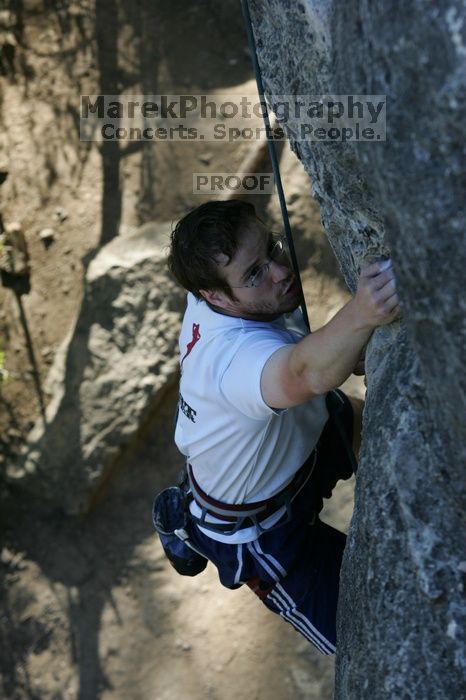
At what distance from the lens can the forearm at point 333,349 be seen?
158 centimetres

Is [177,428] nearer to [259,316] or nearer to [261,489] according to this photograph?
[261,489]

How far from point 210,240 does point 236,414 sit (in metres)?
0.40

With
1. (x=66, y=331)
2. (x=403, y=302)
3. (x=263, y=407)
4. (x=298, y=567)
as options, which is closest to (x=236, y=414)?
(x=263, y=407)

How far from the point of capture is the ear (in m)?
1.92

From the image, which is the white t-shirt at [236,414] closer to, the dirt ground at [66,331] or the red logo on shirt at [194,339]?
the red logo on shirt at [194,339]

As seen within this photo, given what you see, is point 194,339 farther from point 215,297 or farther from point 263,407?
point 263,407

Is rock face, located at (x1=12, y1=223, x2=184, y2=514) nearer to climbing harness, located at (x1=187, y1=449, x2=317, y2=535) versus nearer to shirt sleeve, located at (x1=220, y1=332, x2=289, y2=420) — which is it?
climbing harness, located at (x1=187, y1=449, x2=317, y2=535)

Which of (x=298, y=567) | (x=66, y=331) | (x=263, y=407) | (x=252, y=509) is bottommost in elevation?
(x=298, y=567)

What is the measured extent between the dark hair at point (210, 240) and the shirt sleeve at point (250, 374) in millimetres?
160

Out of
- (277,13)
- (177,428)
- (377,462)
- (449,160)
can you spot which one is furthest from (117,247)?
(449,160)

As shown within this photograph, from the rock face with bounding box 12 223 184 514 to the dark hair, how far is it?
Result: 2490 mm

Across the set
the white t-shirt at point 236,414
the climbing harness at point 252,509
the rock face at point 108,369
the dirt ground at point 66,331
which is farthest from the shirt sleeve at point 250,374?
the rock face at point 108,369

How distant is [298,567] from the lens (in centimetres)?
215

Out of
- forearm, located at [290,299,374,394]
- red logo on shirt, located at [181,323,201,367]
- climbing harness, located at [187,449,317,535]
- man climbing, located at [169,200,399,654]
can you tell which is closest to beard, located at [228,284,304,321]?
man climbing, located at [169,200,399,654]
